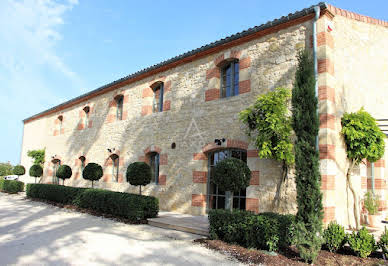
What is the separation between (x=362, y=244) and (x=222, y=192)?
4.18 meters

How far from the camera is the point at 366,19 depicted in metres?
8.38

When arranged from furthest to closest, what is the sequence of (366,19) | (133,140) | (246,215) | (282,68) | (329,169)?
1. (133,140)
2. (366,19)
3. (282,68)
4. (329,169)
5. (246,215)

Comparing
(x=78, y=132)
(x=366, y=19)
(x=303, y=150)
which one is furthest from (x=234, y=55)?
(x=78, y=132)

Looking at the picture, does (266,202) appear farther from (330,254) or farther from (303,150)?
(303,150)

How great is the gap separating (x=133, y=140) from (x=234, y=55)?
18.4 ft

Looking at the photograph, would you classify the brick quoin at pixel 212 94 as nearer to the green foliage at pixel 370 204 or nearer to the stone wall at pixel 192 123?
the stone wall at pixel 192 123

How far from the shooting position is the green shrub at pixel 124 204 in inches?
329

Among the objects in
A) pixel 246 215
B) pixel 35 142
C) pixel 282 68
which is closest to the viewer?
pixel 246 215

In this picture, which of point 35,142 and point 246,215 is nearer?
point 246,215

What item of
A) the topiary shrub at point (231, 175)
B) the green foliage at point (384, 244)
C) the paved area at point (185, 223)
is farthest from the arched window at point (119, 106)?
the green foliage at point (384, 244)

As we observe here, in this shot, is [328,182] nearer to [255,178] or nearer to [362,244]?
[362,244]

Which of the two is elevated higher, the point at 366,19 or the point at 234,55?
the point at 366,19

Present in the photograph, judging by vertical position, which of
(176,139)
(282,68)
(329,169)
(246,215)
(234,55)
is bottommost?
(246,215)

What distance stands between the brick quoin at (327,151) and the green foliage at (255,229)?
162cm
